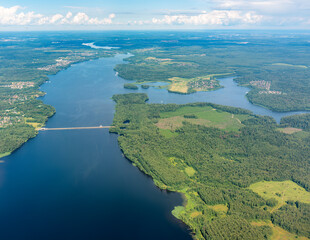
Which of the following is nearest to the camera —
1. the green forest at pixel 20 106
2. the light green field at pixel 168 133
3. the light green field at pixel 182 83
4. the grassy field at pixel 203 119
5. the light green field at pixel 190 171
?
the light green field at pixel 190 171

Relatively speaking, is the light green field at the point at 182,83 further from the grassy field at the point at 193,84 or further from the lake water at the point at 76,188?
the lake water at the point at 76,188

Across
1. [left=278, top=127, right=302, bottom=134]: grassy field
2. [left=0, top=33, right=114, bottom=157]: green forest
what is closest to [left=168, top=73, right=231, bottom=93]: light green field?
[left=278, top=127, right=302, bottom=134]: grassy field

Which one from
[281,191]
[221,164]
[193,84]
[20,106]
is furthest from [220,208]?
[193,84]

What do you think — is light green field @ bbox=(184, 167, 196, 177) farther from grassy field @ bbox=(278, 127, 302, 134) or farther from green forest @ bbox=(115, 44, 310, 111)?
green forest @ bbox=(115, 44, 310, 111)

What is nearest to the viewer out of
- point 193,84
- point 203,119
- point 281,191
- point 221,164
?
point 281,191

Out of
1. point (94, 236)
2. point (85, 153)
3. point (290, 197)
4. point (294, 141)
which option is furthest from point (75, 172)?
point (294, 141)

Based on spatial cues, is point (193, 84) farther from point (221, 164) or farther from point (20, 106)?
point (20, 106)

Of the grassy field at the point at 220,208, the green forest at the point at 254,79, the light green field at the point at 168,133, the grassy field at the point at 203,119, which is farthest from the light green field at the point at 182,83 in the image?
the grassy field at the point at 220,208
